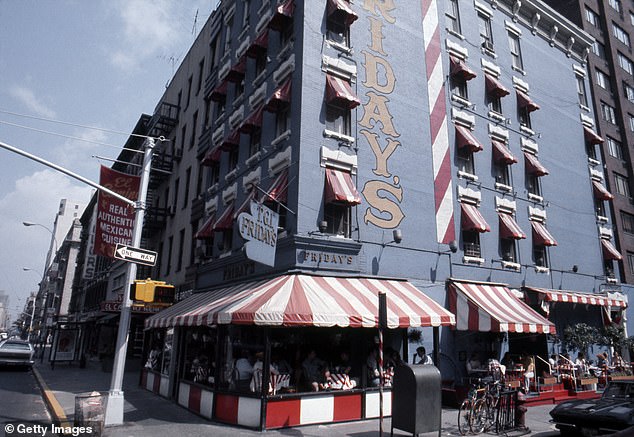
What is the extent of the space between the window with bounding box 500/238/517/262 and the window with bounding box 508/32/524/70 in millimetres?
9690

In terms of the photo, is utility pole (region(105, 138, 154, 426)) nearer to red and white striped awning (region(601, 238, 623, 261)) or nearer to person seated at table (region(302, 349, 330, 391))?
person seated at table (region(302, 349, 330, 391))

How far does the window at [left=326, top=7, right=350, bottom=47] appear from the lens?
15.8 m

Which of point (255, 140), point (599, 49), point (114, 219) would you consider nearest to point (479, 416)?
point (114, 219)

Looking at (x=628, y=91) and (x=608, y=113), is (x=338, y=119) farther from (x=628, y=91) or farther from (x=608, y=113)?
(x=628, y=91)

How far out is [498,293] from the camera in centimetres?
1617

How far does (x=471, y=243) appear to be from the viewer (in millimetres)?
17141

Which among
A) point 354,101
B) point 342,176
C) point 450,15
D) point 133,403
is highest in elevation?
point 450,15

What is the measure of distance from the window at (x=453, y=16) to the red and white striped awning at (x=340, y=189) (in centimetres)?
1049

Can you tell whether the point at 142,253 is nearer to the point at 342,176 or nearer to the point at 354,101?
the point at 342,176

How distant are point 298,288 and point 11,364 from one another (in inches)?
843

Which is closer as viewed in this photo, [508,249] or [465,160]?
[465,160]

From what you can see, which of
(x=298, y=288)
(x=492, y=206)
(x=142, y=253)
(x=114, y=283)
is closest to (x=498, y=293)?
(x=492, y=206)
